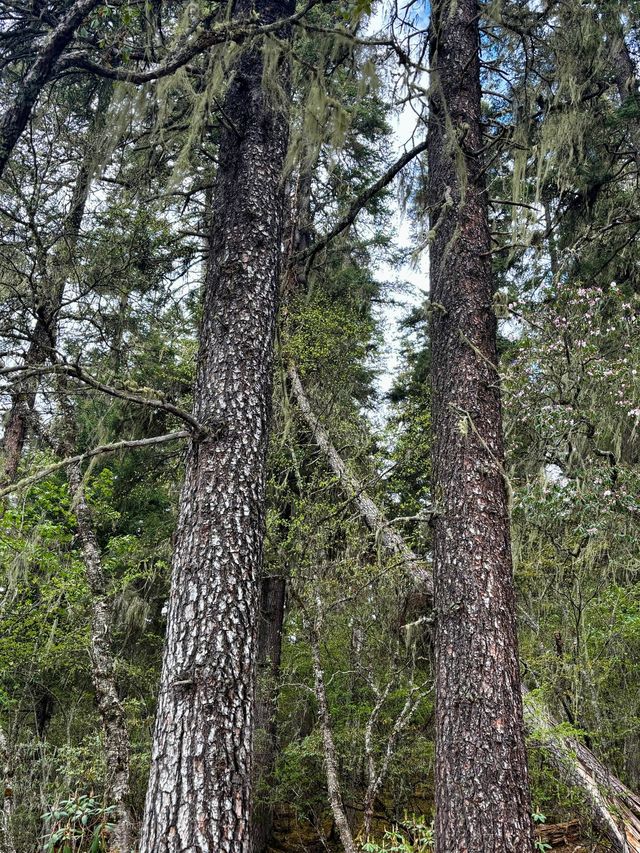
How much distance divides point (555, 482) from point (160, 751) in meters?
4.55

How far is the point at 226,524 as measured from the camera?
2.93 metres

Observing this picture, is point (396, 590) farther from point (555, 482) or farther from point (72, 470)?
point (72, 470)

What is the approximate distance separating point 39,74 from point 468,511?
3.25 metres

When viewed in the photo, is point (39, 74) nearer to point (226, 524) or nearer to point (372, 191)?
point (226, 524)

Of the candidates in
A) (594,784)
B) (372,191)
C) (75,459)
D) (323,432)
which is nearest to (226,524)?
(75,459)

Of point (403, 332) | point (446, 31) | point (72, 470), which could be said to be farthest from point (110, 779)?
point (403, 332)

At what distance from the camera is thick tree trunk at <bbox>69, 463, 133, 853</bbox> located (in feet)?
15.2

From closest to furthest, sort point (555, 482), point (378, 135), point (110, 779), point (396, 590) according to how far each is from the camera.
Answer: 1. point (110, 779)
2. point (555, 482)
3. point (396, 590)
4. point (378, 135)

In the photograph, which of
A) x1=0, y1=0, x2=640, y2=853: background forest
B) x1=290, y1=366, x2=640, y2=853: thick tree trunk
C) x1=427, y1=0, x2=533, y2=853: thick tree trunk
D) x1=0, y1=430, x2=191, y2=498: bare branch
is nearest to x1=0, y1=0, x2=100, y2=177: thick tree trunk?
x1=0, y1=0, x2=640, y2=853: background forest

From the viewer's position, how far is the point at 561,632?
684 cm

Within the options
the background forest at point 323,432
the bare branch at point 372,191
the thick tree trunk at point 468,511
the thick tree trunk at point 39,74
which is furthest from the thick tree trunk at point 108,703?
the bare branch at point 372,191

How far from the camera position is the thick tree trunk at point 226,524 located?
2.45 m

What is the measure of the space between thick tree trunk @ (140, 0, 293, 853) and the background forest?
0.30m

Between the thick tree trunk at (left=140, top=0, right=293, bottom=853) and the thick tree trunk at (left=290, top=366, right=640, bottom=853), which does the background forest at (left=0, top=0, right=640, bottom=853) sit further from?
the thick tree trunk at (left=140, top=0, right=293, bottom=853)
